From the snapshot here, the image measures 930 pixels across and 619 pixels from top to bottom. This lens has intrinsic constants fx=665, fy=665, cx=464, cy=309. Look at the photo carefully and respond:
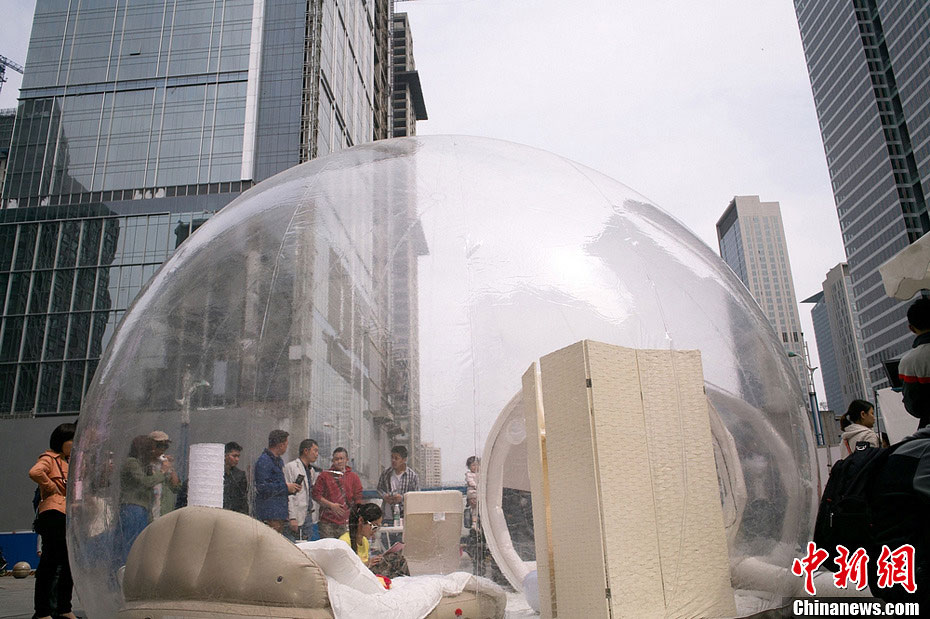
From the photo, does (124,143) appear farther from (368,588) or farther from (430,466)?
(368,588)

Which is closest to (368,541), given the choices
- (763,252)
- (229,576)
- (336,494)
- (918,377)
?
(336,494)

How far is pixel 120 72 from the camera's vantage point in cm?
3919

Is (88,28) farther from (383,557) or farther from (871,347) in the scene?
(871,347)

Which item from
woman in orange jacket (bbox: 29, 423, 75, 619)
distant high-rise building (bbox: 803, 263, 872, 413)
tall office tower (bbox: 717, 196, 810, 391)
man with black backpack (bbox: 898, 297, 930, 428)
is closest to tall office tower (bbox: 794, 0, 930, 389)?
distant high-rise building (bbox: 803, 263, 872, 413)

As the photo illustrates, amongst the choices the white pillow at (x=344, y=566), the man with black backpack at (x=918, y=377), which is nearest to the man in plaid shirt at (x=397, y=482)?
the white pillow at (x=344, y=566)

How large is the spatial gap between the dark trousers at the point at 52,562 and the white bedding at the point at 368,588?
296 centimetres

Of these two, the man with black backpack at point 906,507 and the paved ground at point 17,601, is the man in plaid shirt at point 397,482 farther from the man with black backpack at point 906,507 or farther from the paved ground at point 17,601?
the paved ground at point 17,601

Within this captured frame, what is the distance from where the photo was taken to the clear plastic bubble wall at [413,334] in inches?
134

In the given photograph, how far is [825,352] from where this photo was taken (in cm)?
18850

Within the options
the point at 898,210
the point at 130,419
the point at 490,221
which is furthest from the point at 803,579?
the point at 898,210

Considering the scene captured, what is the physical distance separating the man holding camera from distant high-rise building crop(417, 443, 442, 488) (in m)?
0.51

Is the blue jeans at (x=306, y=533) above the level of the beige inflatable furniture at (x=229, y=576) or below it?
above

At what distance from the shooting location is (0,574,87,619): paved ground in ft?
20.0

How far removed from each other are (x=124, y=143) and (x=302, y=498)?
40944 mm
